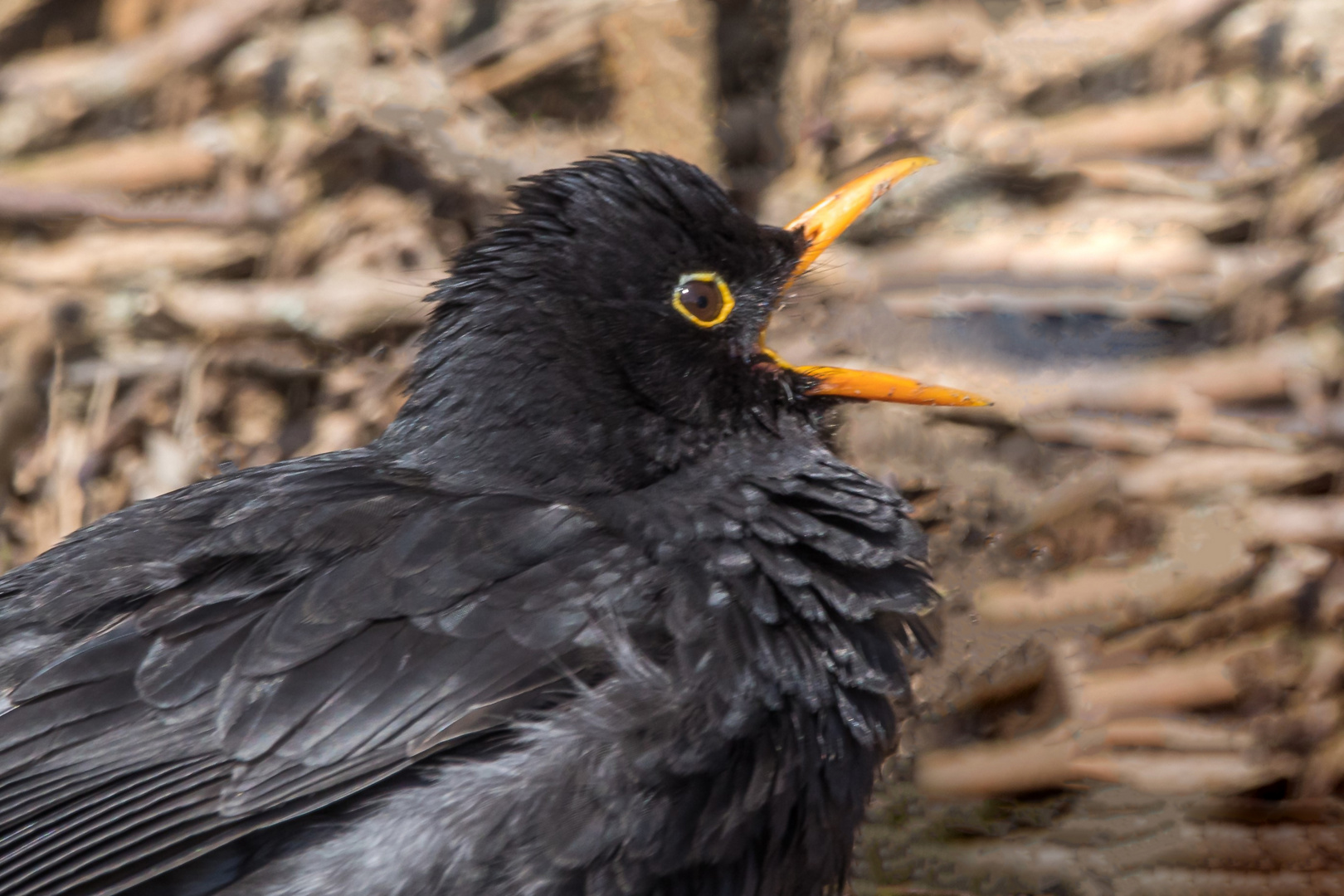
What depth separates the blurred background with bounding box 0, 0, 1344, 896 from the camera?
3.84 m

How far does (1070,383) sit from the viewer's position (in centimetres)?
454

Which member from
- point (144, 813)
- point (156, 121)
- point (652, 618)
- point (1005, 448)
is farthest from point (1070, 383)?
point (156, 121)

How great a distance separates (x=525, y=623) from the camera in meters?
2.30

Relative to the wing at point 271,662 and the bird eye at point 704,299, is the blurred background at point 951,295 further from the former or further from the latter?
the wing at point 271,662

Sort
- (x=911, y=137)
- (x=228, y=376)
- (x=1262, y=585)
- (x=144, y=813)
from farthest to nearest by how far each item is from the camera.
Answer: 1. (x=228, y=376)
2. (x=911, y=137)
3. (x=1262, y=585)
4. (x=144, y=813)

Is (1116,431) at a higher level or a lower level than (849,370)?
lower

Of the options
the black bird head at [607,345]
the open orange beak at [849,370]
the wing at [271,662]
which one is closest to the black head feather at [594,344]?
the black bird head at [607,345]

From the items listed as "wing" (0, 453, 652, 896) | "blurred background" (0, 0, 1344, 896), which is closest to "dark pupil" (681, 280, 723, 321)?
"blurred background" (0, 0, 1344, 896)

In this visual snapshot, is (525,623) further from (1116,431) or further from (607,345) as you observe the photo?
(1116,431)

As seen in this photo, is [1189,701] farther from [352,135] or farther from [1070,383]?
[352,135]

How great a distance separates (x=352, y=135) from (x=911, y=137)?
8.65ft

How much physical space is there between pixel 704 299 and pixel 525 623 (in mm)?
906

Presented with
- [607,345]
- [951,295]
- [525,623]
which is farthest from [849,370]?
[951,295]

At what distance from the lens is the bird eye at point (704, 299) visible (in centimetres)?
280
